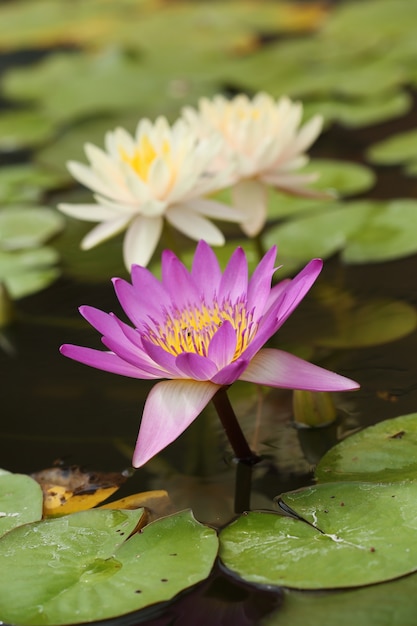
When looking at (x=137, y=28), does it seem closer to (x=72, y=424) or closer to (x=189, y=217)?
(x=189, y=217)

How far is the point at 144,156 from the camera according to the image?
5.63 feet

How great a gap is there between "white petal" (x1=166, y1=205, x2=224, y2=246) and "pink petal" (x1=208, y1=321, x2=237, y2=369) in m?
0.63

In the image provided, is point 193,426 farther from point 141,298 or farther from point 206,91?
point 206,91

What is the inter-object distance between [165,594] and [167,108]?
8.16 ft

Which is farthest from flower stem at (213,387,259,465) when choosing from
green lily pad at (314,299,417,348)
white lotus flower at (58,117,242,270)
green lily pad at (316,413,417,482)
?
white lotus flower at (58,117,242,270)

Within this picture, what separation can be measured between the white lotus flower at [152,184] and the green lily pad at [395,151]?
3.10 feet

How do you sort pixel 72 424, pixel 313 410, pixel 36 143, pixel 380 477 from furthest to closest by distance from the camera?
pixel 36 143
pixel 72 424
pixel 313 410
pixel 380 477

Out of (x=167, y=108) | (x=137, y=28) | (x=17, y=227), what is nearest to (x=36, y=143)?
(x=167, y=108)

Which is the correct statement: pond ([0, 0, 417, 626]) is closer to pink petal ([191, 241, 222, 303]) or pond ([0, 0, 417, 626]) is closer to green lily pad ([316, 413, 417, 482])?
green lily pad ([316, 413, 417, 482])

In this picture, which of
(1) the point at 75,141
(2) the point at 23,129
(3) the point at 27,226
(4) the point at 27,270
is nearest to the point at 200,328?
(4) the point at 27,270

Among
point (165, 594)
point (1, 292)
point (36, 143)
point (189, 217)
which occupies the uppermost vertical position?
point (36, 143)

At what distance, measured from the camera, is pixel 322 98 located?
3.21 meters

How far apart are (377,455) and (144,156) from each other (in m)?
0.79

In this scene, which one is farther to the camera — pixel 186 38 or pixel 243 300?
pixel 186 38
